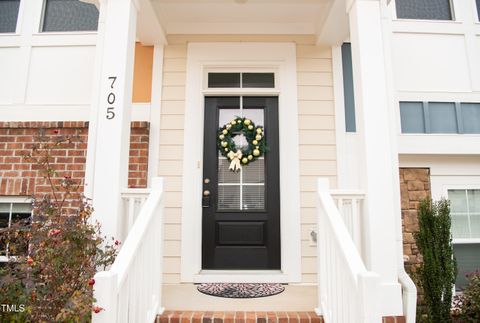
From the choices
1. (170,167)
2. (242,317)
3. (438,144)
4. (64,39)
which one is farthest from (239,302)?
(64,39)

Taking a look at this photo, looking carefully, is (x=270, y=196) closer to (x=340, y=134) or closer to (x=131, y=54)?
(x=340, y=134)

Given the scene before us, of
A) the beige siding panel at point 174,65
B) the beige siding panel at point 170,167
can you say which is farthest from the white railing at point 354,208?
the beige siding panel at point 174,65

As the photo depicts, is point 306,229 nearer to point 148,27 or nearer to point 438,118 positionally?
point 438,118

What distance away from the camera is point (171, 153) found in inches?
140

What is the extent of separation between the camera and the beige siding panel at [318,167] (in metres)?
3.55

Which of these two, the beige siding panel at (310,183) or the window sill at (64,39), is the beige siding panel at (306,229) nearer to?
the beige siding panel at (310,183)

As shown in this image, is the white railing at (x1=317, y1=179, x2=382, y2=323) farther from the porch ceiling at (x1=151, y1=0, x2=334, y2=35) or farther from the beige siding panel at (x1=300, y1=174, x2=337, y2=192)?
the porch ceiling at (x1=151, y1=0, x2=334, y2=35)

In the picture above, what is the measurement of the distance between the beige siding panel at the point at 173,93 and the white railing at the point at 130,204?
140cm

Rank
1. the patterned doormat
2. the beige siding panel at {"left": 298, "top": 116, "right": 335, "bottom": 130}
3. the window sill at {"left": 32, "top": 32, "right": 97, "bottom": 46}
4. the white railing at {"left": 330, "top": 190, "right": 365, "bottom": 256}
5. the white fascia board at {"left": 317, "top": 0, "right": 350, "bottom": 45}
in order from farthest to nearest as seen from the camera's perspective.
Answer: the window sill at {"left": 32, "top": 32, "right": 97, "bottom": 46} → the beige siding panel at {"left": 298, "top": 116, "right": 335, "bottom": 130} → the white fascia board at {"left": 317, "top": 0, "right": 350, "bottom": 45} → the patterned doormat → the white railing at {"left": 330, "top": 190, "right": 365, "bottom": 256}

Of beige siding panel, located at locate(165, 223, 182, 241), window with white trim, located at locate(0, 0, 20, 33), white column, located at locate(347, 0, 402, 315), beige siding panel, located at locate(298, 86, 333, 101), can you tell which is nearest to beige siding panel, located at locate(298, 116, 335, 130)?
beige siding panel, located at locate(298, 86, 333, 101)

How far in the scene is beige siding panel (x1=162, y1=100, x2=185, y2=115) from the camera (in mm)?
3623

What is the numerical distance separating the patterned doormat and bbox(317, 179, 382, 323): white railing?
0.64m

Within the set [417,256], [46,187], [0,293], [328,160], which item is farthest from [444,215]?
[46,187]

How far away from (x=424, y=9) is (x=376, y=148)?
2.33m
